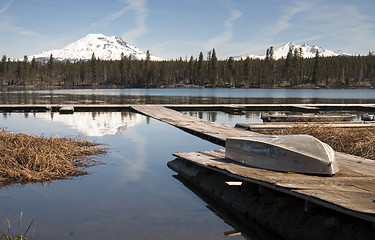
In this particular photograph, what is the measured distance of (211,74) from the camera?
13438 centimetres

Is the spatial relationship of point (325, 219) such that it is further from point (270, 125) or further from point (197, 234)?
point (270, 125)

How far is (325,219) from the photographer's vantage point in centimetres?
534

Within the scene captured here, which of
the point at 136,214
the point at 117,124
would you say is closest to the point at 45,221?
the point at 136,214

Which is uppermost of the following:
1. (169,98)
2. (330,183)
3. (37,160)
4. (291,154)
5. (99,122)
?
(291,154)

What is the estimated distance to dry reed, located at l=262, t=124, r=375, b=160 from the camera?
35.7 feet

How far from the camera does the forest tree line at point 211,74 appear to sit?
431 ft

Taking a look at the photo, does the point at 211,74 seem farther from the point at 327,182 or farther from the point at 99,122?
the point at 327,182

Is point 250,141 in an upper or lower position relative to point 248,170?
upper

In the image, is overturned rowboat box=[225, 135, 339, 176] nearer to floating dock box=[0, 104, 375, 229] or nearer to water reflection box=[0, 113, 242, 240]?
floating dock box=[0, 104, 375, 229]

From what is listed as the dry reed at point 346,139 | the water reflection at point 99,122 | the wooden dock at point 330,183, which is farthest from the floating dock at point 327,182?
the water reflection at point 99,122

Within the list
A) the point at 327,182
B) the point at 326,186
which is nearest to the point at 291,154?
the point at 327,182

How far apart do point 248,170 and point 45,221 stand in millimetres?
3766

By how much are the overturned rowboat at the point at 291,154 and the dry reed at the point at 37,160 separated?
15.8ft

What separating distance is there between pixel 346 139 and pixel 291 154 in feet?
19.5
